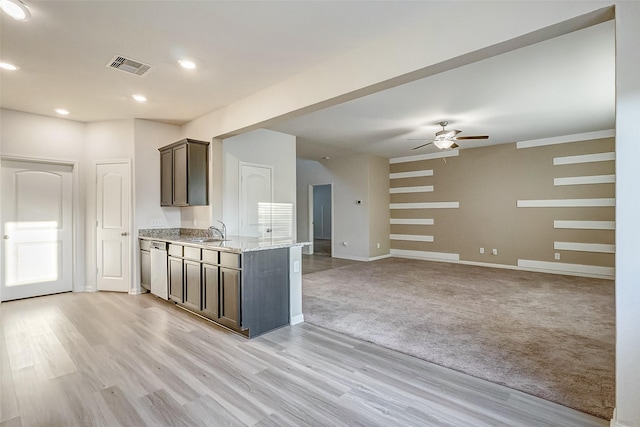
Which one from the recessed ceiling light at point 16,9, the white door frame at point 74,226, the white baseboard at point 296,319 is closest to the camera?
the recessed ceiling light at point 16,9

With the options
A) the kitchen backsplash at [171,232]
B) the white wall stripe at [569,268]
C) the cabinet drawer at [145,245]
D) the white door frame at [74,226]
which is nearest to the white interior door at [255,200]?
the kitchen backsplash at [171,232]

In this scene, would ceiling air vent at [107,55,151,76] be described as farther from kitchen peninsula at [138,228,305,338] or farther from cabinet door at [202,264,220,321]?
cabinet door at [202,264,220,321]

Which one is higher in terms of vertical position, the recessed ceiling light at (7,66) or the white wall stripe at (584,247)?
the recessed ceiling light at (7,66)

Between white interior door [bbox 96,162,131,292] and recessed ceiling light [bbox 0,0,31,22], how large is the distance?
276 cm

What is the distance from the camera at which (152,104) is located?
4.21 m

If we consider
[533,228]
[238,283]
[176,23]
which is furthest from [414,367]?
[533,228]

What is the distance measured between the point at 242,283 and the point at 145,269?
2.52 metres

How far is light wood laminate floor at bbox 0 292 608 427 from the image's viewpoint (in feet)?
6.21

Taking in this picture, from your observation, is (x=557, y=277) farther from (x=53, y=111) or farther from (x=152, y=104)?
(x=53, y=111)

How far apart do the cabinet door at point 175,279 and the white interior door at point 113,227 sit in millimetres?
1223

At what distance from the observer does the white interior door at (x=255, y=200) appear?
517cm

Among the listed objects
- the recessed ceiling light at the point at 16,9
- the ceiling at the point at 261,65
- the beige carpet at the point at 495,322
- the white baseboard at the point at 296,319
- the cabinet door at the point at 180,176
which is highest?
the ceiling at the point at 261,65

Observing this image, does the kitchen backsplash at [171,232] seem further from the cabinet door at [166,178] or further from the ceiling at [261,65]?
the ceiling at [261,65]

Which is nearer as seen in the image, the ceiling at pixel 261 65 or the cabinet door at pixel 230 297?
the ceiling at pixel 261 65
